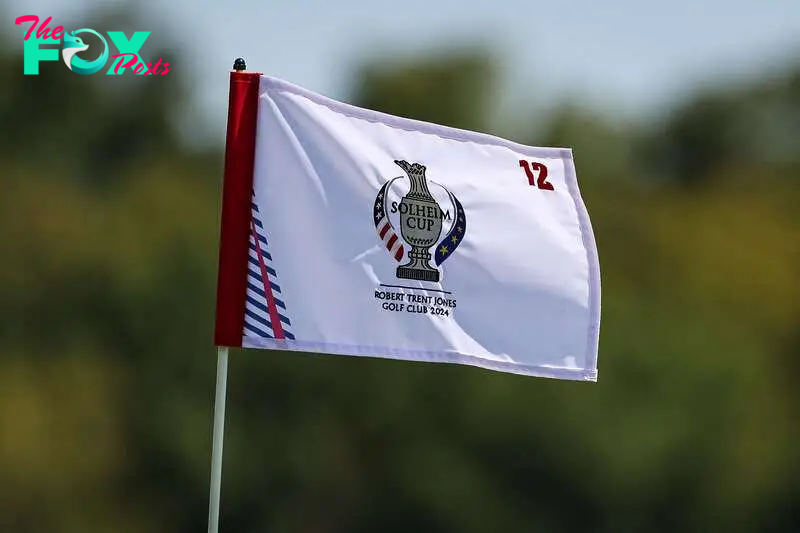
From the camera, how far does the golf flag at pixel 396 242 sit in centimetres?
655

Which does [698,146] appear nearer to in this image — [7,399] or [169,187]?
[169,187]

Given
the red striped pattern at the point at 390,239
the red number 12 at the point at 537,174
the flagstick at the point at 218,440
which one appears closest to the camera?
the flagstick at the point at 218,440

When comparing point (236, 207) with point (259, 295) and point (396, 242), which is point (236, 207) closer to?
point (259, 295)

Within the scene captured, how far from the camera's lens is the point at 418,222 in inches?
270

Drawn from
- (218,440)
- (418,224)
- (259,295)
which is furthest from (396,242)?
(218,440)

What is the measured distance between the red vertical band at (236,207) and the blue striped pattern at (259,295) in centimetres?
3

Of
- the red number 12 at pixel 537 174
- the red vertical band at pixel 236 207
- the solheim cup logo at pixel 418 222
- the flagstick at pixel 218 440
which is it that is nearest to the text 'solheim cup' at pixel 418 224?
the solheim cup logo at pixel 418 222

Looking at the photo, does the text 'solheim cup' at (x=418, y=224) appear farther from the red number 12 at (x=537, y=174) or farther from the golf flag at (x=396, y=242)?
the red number 12 at (x=537, y=174)

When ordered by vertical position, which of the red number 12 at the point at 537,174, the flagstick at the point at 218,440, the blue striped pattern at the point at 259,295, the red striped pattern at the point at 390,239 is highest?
the red number 12 at the point at 537,174

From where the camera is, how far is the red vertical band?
6.46 meters

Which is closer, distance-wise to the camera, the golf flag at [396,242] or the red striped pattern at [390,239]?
the golf flag at [396,242]

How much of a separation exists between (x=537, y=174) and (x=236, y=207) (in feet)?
5.19

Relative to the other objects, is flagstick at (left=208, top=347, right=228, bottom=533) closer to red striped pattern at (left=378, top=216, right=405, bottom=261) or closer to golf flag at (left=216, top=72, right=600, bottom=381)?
golf flag at (left=216, top=72, right=600, bottom=381)

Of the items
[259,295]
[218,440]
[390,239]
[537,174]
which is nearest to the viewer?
[218,440]
